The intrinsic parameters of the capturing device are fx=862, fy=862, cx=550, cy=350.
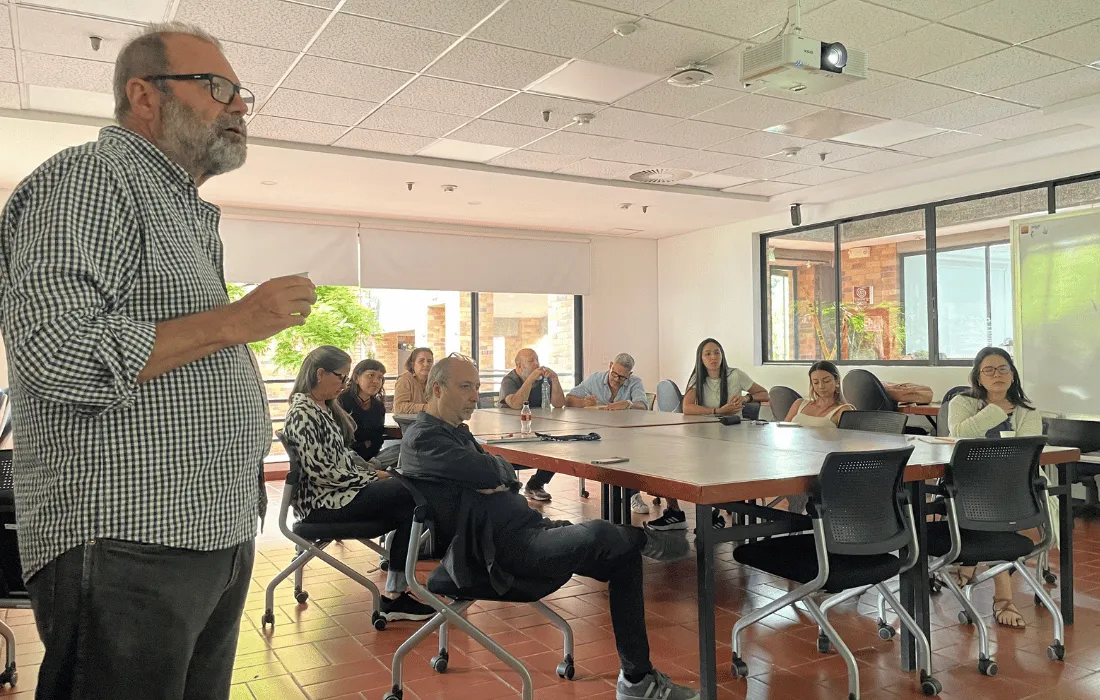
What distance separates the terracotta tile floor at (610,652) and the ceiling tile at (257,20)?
270cm

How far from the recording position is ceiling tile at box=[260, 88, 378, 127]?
16.8 ft

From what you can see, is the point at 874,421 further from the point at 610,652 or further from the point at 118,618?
the point at 118,618

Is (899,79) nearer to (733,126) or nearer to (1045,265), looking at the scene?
(733,126)

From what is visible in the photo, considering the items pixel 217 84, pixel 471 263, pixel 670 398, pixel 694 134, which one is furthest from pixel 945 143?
pixel 217 84

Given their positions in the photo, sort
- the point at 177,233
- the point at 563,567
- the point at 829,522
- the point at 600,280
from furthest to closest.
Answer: the point at 600,280
the point at 829,522
the point at 563,567
the point at 177,233

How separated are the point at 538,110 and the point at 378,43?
1.42 metres

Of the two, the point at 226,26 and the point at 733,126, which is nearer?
the point at 226,26

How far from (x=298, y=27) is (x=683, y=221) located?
20.7 ft

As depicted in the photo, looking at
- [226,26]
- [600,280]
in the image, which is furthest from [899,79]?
[600,280]

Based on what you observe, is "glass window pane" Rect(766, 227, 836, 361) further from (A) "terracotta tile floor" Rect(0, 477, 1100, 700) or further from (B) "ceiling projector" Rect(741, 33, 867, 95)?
(B) "ceiling projector" Rect(741, 33, 867, 95)

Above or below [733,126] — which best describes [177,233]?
below

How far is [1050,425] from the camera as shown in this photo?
5.75m

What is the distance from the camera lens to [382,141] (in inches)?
243

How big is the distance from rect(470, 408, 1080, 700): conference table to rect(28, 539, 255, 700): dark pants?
183 cm
